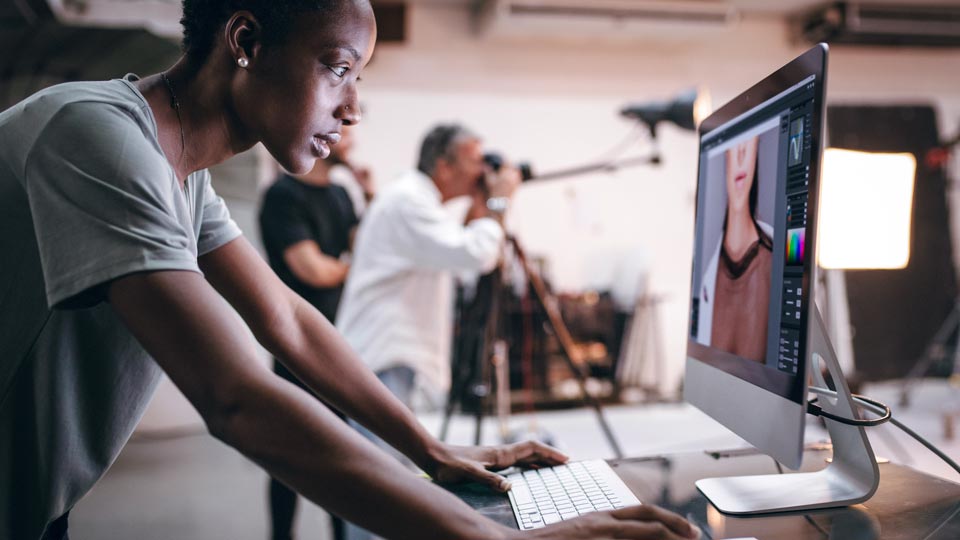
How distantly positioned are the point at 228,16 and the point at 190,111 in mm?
119

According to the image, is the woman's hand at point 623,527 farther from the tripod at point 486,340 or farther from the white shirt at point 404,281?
the tripod at point 486,340

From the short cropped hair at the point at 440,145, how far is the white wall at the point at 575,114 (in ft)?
7.89

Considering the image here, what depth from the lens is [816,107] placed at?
638 mm

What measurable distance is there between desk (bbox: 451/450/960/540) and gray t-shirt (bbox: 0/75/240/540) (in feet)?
1.36

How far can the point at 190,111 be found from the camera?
2.51 ft

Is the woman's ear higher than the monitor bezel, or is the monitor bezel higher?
the woman's ear

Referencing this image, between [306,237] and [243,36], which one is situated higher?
[243,36]

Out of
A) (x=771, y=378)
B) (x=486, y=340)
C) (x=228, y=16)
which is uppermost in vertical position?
(x=228, y=16)

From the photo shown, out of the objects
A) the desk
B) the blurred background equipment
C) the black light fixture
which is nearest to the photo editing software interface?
the desk

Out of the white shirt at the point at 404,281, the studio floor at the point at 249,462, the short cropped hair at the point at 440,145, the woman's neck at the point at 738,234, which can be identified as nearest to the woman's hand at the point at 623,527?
the woman's neck at the point at 738,234

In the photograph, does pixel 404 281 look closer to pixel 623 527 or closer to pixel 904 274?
pixel 623 527

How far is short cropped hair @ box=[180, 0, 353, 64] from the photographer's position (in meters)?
0.69

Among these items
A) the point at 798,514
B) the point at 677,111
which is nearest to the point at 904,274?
the point at 677,111

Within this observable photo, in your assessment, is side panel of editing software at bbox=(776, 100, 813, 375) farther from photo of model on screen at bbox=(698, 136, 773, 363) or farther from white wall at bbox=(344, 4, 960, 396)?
white wall at bbox=(344, 4, 960, 396)
